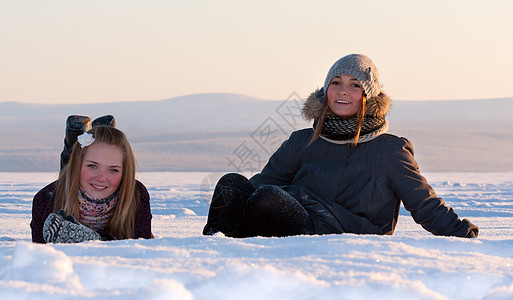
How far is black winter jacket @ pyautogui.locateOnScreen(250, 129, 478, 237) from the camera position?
3305mm

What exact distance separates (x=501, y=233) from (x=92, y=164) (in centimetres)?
394

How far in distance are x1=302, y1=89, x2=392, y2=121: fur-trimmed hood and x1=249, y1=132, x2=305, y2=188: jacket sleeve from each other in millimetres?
141

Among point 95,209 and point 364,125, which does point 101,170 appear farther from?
point 364,125

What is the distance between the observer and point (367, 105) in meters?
3.55

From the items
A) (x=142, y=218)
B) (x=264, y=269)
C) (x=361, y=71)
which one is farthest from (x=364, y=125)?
(x=264, y=269)

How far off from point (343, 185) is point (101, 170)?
1147 millimetres

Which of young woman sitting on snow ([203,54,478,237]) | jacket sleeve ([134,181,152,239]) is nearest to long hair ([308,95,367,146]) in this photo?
young woman sitting on snow ([203,54,478,237])

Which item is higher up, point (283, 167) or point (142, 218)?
point (283, 167)

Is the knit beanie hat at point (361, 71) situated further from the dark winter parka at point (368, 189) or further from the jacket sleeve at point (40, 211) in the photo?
the jacket sleeve at point (40, 211)

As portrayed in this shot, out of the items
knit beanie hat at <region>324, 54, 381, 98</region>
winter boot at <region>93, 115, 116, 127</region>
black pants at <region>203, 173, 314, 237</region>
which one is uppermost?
knit beanie hat at <region>324, 54, 381, 98</region>

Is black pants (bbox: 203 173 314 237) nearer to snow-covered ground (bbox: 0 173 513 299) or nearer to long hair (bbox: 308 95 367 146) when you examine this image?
long hair (bbox: 308 95 367 146)

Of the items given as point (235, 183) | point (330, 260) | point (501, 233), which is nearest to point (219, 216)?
point (235, 183)

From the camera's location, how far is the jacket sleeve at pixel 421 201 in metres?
3.25

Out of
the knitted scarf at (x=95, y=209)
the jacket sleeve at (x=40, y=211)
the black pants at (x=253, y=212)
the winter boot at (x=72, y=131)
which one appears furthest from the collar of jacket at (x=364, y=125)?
the winter boot at (x=72, y=131)
